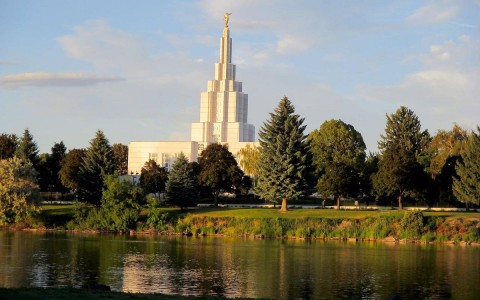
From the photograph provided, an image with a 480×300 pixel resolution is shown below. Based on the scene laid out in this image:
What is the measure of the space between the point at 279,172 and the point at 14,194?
28.3 m

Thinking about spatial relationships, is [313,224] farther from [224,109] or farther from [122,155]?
A: [224,109]

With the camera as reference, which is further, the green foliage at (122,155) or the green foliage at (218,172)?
the green foliage at (122,155)

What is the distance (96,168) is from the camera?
92750 mm

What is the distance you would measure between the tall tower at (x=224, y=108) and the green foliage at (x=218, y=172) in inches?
3094

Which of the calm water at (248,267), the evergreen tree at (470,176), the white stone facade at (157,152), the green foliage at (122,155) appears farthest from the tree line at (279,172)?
the green foliage at (122,155)

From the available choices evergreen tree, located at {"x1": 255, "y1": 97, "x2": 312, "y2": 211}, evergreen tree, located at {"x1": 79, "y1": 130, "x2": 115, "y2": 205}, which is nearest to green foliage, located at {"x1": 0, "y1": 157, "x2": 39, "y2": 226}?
evergreen tree, located at {"x1": 79, "y1": 130, "x2": 115, "y2": 205}

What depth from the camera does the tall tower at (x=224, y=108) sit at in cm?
18438

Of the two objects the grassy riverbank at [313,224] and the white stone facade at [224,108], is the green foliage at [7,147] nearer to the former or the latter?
the grassy riverbank at [313,224]

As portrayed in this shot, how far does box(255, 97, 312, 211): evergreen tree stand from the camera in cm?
8600

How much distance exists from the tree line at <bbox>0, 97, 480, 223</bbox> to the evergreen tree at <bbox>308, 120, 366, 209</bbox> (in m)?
0.18

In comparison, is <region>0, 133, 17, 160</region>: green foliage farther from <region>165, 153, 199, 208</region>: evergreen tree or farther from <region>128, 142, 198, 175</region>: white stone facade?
<region>128, 142, 198, 175</region>: white stone facade

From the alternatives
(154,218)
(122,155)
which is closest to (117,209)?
(154,218)

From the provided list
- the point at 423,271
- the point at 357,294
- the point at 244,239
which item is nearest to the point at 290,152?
the point at 244,239

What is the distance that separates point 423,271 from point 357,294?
11.1 metres
